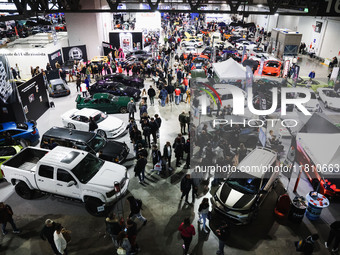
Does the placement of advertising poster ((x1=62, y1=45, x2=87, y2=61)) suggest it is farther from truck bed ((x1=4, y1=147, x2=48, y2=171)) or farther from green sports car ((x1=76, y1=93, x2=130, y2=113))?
truck bed ((x1=4, y1=147, x2=48, y2=171))

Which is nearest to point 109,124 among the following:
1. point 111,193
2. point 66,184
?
point 66,184

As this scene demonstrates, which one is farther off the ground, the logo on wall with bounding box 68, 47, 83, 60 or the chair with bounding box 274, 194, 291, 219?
the logo on wall with bounding box 68, 47, 83, 60

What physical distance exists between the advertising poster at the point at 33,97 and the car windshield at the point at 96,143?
223 inches

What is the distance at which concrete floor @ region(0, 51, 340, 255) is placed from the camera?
7.00 metres

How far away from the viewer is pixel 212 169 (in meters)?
9.85

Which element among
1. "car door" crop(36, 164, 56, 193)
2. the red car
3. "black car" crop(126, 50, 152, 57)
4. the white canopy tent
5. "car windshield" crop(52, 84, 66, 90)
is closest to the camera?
"car door" crop(36, 164, 56, 193)

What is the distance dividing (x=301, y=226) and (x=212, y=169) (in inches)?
135

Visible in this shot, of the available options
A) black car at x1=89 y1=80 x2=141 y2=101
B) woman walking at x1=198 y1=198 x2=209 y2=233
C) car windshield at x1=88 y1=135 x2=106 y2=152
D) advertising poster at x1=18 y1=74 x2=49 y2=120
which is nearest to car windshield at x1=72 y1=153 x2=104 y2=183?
car windshield at x1=88 y1=135 x2=106 y2=152

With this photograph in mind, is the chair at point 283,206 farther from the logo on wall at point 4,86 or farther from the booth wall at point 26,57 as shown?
the booth wall at point 26,57

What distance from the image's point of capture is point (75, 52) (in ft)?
81.3

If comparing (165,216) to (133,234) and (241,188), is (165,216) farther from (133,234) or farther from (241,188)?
(241,188)

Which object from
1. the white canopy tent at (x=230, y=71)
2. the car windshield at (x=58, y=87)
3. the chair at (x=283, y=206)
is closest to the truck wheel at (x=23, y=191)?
the chair at (x=283, y=206)

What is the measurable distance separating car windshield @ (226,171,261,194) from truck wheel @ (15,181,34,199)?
6531mm

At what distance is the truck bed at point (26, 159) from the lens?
891 centimetres
